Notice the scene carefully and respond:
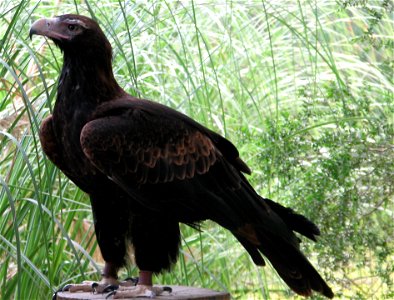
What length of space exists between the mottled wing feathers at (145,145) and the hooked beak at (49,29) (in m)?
0.27

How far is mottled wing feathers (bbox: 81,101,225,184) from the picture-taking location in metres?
2.81

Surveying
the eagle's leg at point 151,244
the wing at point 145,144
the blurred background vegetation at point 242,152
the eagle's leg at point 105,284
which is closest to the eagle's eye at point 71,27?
the wing at point 145,144

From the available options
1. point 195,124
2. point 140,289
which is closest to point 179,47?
point 195,124

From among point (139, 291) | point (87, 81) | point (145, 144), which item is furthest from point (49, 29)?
point (139, 291)

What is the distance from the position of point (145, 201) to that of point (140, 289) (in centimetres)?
26

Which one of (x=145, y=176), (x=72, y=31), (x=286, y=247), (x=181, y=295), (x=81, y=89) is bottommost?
(x=181, y=295)

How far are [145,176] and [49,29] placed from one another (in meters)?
0.54

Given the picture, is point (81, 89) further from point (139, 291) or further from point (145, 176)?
point (139, 291)

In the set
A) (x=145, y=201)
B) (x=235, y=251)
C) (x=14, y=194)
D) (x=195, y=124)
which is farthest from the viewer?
(x=235, y=251)

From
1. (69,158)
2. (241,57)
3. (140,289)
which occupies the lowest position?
(140,289)

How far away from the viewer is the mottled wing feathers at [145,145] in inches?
111

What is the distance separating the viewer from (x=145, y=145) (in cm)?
292

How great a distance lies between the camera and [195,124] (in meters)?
3.04

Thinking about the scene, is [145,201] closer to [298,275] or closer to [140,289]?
[140,289]
